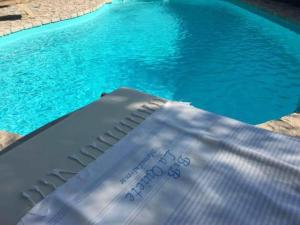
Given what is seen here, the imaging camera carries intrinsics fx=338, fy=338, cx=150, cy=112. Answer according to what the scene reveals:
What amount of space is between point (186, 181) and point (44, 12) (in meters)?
10.7

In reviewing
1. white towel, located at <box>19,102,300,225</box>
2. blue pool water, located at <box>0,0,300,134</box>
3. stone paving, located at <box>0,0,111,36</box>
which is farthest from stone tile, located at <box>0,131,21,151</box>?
stone paving, located at <box>0,0,111,36</box>

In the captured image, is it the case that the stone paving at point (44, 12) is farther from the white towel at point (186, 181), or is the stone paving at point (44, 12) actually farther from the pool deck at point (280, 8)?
the white towel at point (186, 181)

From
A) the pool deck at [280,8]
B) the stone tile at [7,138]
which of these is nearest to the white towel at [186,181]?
the stone tile at [7,138]

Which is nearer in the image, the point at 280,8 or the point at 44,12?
the point at 280,8

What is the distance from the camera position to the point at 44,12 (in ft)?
36.4

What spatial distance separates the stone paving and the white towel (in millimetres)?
8679

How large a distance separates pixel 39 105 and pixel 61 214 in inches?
209

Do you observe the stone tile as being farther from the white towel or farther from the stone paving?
the stone paving

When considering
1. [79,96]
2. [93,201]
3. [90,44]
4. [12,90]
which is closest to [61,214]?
[93,201]

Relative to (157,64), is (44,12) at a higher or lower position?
higher

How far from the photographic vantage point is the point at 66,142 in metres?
2.10

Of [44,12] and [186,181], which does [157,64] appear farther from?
[186,181]

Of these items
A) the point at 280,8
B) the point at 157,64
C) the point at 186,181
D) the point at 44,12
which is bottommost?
the point at 157,64

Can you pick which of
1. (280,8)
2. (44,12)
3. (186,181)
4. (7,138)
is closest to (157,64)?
(7,138)
